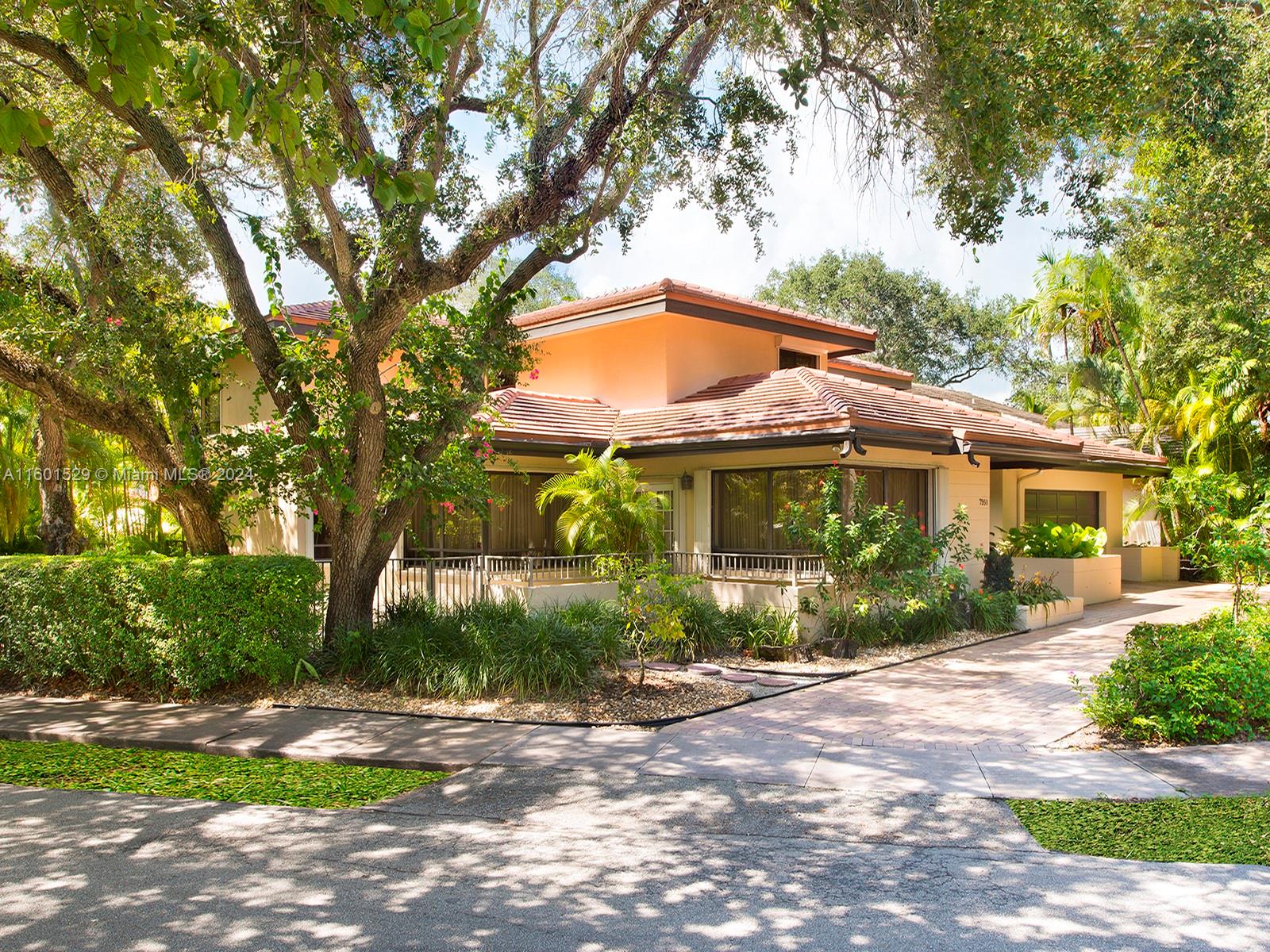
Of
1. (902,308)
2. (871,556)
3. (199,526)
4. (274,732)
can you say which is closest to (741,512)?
(871,556)

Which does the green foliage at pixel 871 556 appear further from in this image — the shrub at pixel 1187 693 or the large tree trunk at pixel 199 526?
the large tree trunk at pixel 199 526

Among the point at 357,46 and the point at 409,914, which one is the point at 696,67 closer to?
the point at 357,46

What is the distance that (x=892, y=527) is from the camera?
12.9 m

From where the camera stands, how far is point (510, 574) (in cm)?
1345

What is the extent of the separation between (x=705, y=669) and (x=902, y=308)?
106ft

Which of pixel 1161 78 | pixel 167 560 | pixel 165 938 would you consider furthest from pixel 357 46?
pixel 1161 78

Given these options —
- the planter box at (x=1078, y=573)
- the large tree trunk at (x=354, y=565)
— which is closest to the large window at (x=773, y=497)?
the planter box at (x=1078, y=573)

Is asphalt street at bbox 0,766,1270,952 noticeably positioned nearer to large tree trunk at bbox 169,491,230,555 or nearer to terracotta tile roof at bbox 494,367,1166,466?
large tree trunk at bbox 169,491,230,555

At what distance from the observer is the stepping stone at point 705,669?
11312 mm

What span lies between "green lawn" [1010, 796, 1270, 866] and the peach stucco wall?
11.6 metres

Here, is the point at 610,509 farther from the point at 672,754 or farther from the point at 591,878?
the point at 591,878

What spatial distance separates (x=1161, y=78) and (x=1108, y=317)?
14.8 metres

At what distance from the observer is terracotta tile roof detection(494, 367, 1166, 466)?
13750 millimetres

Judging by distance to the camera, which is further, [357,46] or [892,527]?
[892,527]
